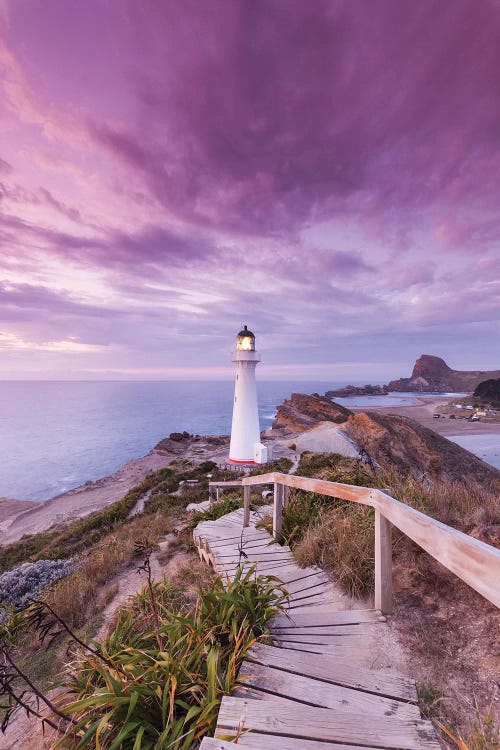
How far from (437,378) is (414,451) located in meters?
157

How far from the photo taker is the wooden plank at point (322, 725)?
1932 mm

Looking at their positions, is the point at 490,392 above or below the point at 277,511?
above

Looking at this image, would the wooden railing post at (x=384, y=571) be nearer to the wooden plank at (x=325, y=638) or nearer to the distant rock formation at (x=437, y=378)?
the wooden plank at (x=325, y=638)

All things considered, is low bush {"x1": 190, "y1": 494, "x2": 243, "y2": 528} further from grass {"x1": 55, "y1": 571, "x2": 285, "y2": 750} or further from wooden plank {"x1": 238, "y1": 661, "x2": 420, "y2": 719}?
wooden plank {"x1": 238, "y1": 661, "x2": 420, "y2": 719}

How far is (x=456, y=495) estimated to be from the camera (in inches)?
211

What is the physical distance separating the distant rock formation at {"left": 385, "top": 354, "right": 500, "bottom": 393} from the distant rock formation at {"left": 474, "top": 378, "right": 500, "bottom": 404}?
5927 cm

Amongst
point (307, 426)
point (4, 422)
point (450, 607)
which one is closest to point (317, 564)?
point (450, 607)

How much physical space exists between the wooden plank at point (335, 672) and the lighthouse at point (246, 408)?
→ 2031cm

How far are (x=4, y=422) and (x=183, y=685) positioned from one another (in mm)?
122159

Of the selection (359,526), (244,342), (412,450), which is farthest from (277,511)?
(244,342)

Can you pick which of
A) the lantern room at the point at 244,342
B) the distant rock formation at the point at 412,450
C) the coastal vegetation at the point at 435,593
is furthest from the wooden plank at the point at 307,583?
the lantern room at the point at 244,342

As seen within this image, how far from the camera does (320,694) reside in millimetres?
2273

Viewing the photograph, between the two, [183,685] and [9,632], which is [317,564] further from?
[9,632]

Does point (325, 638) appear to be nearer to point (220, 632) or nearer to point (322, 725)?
point (220, 632)
